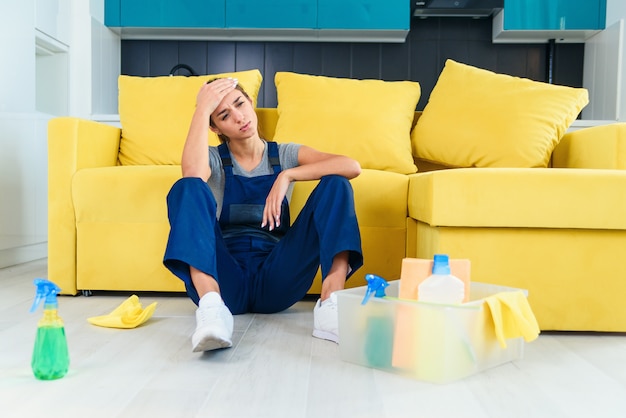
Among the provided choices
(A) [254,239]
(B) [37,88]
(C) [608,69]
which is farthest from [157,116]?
(C) [608,69]

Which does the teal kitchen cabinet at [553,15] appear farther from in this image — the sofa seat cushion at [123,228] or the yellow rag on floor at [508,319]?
the yellow rag on floor at [508,319]

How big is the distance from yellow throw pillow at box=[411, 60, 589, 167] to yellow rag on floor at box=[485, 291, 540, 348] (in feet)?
3.95

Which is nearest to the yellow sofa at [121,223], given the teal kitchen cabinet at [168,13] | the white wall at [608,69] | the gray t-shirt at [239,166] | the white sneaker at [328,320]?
the gray t-shirt at [239,166]

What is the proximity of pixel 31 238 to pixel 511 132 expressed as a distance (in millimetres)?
2355

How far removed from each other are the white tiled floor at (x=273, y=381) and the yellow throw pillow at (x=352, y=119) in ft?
3.30

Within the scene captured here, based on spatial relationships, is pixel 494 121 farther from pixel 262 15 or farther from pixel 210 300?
pixel 262 15

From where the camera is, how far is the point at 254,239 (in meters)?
2.02

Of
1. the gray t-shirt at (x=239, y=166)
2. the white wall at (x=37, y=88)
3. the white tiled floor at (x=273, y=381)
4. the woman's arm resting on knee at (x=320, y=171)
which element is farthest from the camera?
the white wall at (x=37, y=88)

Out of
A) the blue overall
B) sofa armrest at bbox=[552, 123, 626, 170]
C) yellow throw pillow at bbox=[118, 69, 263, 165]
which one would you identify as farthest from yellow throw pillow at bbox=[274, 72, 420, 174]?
the blue overall

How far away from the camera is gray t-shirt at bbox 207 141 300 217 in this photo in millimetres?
2014

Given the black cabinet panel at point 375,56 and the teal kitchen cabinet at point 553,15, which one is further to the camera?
the black cabinet panel at point 375,56

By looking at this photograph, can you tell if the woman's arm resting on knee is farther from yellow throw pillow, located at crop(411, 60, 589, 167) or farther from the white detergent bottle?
yellow throw pillow, located at crop(411, 60, 589, 167)

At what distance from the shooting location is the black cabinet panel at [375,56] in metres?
4.10

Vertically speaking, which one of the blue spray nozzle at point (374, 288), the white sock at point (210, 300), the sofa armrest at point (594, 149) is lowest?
the white sock at point (210, 300)
